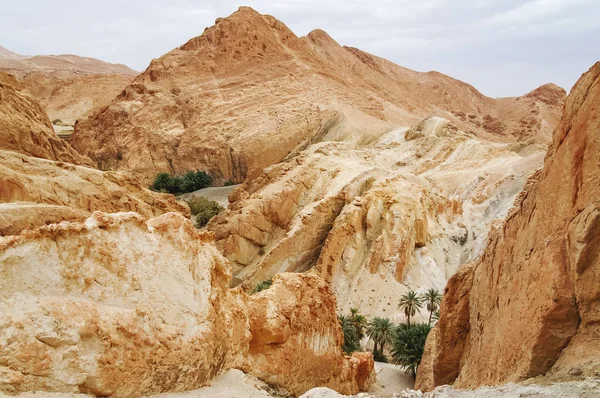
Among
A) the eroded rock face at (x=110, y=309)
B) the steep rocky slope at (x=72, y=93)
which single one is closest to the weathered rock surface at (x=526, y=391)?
the eroded rock face at (x=110, y=309)

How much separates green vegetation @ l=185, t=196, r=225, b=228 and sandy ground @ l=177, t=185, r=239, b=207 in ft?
7.09

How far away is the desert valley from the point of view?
10.1 m

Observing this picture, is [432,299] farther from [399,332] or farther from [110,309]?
[110,309]

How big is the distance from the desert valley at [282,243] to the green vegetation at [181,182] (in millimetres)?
221

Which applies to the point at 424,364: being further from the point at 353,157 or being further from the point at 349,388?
the point at 353,157

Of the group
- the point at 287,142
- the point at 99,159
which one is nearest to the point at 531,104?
the point at 287,142

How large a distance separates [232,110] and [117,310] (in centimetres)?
5533

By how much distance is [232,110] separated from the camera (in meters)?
65.4

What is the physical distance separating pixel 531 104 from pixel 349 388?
94016 mm

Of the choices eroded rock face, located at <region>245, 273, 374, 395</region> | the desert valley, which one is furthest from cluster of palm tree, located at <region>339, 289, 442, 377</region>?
eroded rock face, located at <region>245, 273, 374, 395</region>

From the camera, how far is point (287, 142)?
60.2 m

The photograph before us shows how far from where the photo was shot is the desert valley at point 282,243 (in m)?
10.1

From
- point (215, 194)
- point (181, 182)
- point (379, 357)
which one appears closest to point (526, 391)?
point (379, 357)

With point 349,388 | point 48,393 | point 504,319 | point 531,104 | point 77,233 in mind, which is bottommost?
point 349,388
